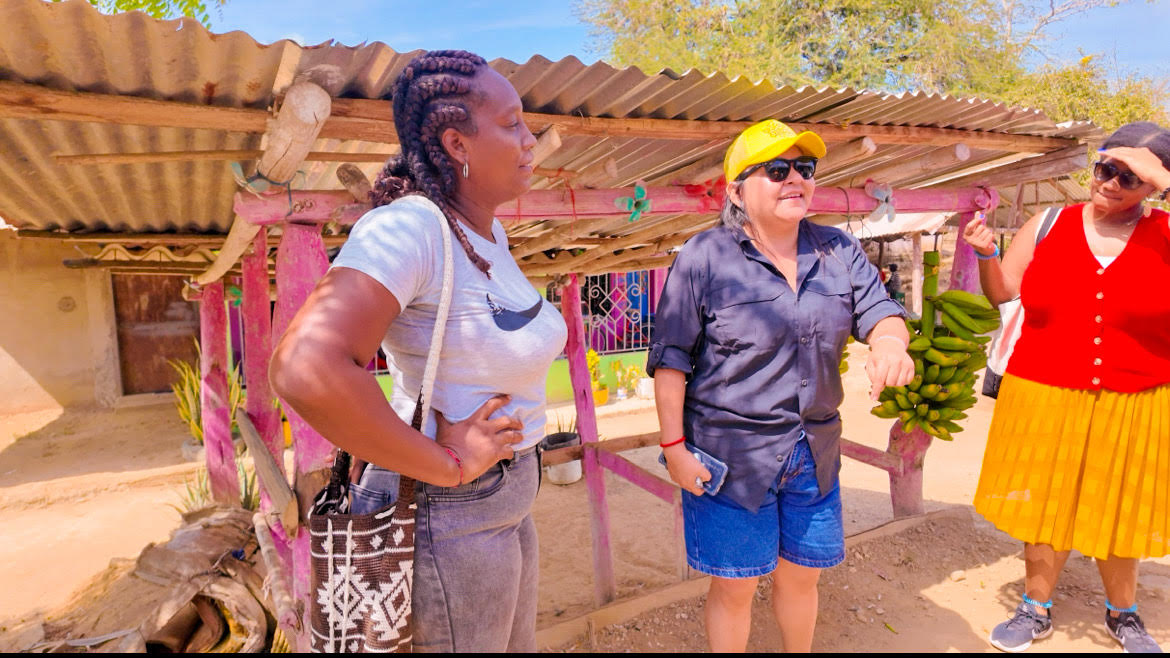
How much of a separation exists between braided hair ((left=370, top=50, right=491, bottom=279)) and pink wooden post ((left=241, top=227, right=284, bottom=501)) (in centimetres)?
361

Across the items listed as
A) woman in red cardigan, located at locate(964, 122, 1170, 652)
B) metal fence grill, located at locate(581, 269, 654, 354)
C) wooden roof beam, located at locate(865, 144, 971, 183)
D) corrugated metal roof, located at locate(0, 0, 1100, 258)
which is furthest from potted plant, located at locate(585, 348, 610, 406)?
woman in red cardigan, located at locate(964, 122, 1170, 652)

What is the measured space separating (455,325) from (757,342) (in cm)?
116

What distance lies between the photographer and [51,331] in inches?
287

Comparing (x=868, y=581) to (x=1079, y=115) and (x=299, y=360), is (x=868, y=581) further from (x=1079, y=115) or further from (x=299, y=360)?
(x=1079, y=115)

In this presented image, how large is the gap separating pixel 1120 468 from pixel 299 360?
312 cm

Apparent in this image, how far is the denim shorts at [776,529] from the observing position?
2.06 meters

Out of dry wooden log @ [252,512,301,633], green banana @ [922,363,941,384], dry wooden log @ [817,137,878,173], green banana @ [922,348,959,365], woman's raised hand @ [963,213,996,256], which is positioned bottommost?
dry wooden log @ [252,512,301,633]

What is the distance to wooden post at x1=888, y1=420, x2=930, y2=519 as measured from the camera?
4.02 metres

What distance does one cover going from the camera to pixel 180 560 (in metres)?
3.51

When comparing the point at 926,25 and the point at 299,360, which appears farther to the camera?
the point at 926,25

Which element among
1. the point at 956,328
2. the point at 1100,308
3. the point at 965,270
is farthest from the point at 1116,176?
the point at 965,270

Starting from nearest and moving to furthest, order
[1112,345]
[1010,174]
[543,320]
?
[543,320]
[1112,345]
[1010,174]

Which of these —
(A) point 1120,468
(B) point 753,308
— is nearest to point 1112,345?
(A) point 1120,468

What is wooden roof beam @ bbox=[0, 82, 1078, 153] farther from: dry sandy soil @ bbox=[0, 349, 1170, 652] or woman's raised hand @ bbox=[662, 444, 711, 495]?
dry sandy soil @ bbox=[0, 349, 1170, 652]
